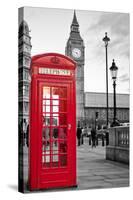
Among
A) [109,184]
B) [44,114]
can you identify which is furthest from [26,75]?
[109,184]

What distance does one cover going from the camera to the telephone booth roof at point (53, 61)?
585 centimetres

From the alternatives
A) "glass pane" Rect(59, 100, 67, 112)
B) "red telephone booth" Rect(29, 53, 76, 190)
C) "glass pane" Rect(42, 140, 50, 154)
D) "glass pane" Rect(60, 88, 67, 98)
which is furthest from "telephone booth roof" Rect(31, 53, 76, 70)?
"glass pane" Rect(42, 140, 50, 154)

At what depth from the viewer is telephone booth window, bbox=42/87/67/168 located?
19.0 ft

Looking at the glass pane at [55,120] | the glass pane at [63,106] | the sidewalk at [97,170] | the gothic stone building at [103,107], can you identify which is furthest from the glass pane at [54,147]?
the gothic stone building at [103,107]

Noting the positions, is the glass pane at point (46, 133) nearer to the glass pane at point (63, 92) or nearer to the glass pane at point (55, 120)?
the glass pane at point (55, 120)

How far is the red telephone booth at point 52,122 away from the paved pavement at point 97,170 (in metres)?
0.42

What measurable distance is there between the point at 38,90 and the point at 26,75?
345 millimetres

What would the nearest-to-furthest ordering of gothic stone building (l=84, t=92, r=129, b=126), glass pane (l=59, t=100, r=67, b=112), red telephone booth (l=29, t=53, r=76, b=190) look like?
red telephone booth (l=29, t=53, r=76, b=190) < glass pane (l=59, t=100, r=67, b=112) < gothic stone building (l=84, t=92, r=129, b=126)

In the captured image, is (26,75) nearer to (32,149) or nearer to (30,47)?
(30,47)

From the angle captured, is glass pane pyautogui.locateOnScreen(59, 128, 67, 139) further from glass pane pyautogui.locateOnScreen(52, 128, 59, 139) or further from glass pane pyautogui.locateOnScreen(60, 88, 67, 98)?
glass pane pyautogui.locateOnScreen(60, 88, 67, 98)

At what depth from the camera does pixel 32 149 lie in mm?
5789

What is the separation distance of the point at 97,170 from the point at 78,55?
1923mm

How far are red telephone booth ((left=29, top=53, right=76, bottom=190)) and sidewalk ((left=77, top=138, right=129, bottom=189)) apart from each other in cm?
42

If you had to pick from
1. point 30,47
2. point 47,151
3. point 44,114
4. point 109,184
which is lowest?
point 109,184
